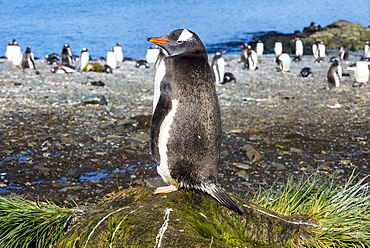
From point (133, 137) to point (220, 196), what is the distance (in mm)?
4966

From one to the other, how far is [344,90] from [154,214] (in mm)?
12661

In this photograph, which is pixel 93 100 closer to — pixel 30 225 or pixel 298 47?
pixel 30 225

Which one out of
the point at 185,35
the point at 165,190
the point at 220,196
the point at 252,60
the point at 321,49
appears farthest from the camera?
the point at 321,49

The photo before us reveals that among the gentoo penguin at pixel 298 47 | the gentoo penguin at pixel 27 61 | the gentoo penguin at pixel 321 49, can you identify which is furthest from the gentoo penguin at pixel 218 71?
the gentoo penguin at pixel 298 47

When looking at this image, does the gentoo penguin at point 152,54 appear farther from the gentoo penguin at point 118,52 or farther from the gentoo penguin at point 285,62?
the gentoo penguin at point 285,62

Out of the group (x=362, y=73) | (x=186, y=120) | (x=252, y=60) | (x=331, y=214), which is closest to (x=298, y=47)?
(x=252, y=60)

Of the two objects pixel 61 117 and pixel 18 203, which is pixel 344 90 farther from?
pixel 18 203

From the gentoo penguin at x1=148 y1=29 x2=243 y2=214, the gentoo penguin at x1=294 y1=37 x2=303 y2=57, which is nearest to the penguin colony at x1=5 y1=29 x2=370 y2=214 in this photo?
the gentoo penguin at x1=148 y1=29 x2=243 y2=214

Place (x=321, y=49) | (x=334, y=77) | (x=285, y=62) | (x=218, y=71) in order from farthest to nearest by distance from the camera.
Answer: (x=321, y=49) → (x=285, y=62) → (x=218, y=71) → (x=334, y=77)

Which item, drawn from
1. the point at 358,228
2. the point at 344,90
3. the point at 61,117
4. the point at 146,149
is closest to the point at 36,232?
the point at 358,228

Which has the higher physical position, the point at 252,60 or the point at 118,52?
the point at 118,52

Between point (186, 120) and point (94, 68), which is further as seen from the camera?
point (94, 68)

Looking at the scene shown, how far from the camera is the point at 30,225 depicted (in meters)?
3.06

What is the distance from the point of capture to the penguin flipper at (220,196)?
293 centimetres
